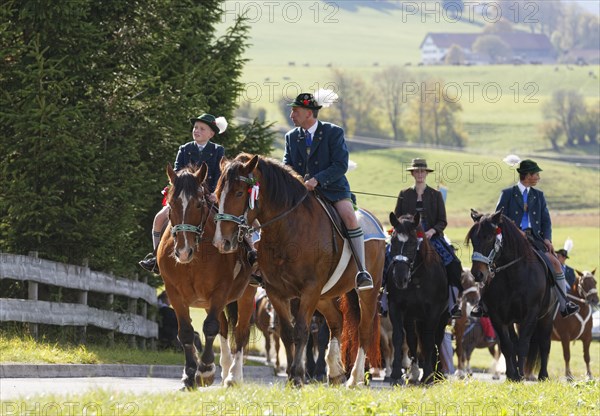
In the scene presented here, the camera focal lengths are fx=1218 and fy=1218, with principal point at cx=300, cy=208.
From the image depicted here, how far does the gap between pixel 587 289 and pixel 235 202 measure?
1947cm

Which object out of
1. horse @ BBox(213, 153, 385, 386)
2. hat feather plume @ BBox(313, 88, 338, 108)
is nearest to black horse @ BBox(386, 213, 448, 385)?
A: horse @ BBox(213, 153, 385, 386)

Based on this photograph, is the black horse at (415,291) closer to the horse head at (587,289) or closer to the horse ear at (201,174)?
the horse ear at (201,174)

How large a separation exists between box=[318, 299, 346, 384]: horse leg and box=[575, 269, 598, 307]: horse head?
49.7 ft

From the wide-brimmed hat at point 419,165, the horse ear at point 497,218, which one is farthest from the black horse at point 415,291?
the wide-brimmed hat at point 419,165

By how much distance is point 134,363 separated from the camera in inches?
708

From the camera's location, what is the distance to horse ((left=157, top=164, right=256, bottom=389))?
12.4 m

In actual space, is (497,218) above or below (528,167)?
below

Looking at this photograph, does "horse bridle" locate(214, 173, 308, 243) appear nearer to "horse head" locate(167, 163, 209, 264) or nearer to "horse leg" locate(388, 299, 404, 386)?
"horse head" locate(167, 163, 209, 264)

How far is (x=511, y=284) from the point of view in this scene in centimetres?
1736

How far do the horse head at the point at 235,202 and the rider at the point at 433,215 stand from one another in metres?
5.95

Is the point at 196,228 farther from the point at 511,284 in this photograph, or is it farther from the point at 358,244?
the point at 511,284

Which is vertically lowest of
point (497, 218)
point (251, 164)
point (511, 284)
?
point (511, 284)

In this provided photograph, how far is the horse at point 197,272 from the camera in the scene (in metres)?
12.4

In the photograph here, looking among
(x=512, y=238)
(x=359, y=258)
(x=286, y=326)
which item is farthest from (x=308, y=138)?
(x=512, y=238)
